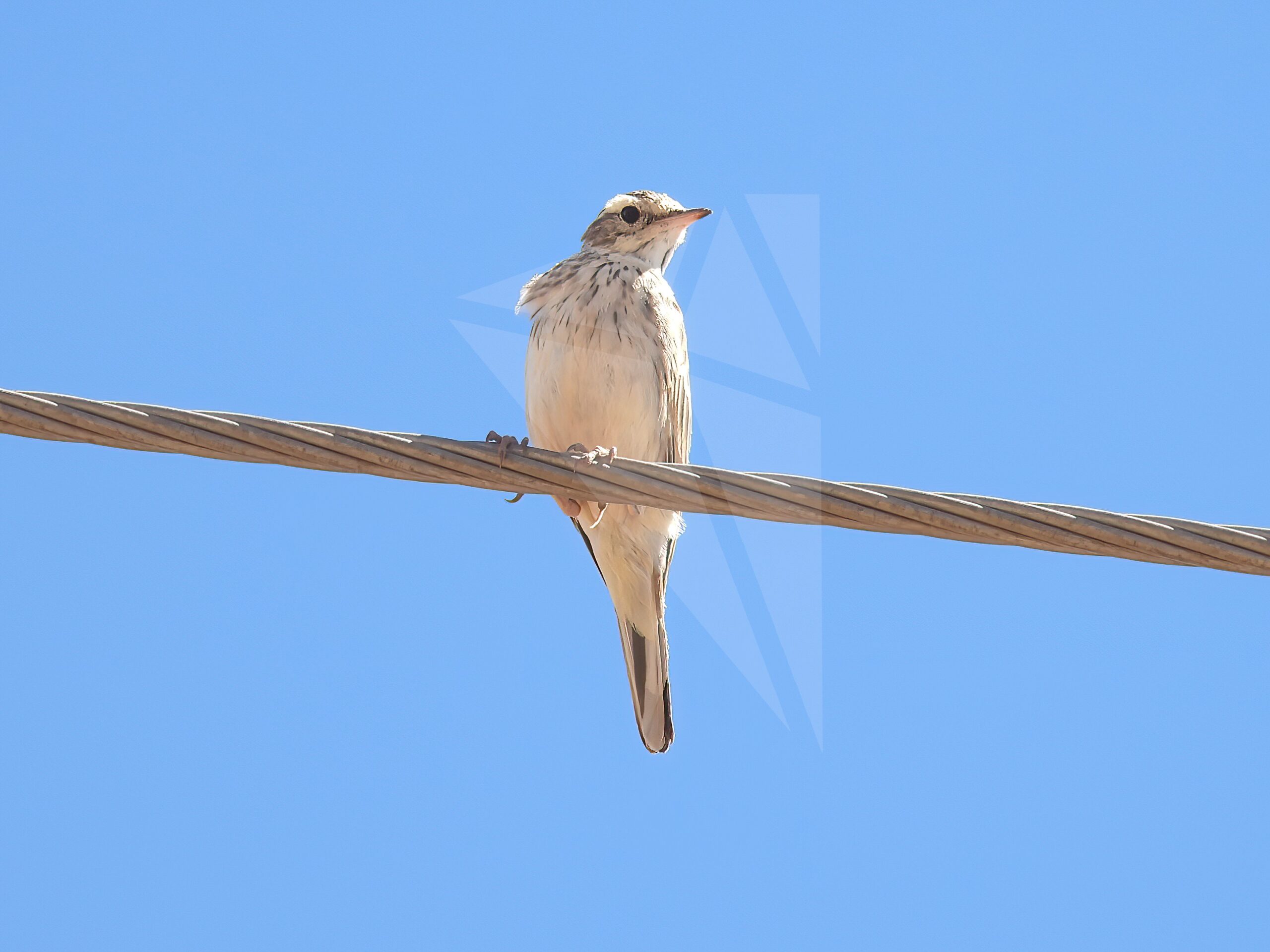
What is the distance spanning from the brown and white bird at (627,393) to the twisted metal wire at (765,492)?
7.67 ft

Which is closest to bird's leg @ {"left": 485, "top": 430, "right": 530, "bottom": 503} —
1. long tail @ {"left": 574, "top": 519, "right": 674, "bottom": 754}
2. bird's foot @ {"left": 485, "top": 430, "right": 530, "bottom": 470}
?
bird's foot @ {"left": 485, "top": 430, "right": 530, "bottom": 470}

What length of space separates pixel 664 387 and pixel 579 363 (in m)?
0.44

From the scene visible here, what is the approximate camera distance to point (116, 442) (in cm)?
385

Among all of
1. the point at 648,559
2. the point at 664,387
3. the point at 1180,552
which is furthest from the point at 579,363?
the point at 1180,552

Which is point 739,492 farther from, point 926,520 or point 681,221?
point 681,221

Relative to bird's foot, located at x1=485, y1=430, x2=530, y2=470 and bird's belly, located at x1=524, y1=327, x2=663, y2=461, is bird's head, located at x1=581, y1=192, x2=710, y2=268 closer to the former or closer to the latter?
bird's belly, located at x1=524, y1=327, x2=663, y2=461

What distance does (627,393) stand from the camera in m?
6.50

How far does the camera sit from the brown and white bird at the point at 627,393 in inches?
257

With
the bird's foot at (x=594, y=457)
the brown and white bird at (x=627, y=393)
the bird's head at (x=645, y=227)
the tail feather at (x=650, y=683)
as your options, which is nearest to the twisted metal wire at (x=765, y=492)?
the bird's foot at (x=594, y=457)

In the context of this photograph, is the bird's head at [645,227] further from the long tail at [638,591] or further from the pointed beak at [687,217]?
the long tail at [638,591]

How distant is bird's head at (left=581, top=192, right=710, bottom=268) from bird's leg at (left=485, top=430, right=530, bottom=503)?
6.29 ft

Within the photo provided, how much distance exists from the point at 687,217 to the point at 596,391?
52.1 inches

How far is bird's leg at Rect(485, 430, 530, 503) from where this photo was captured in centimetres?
417

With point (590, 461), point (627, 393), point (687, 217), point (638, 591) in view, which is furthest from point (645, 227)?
point (590, 461)
